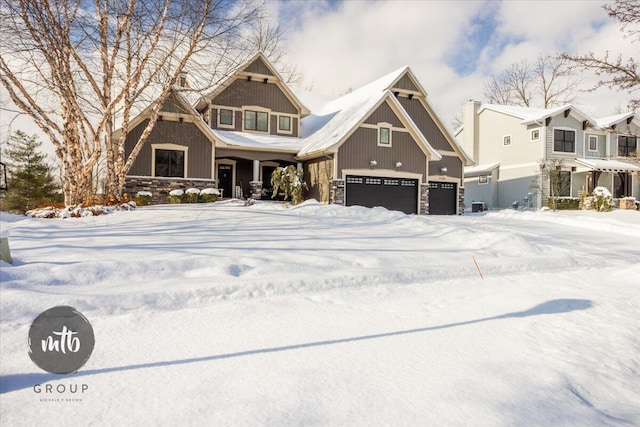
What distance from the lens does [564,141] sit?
26.3 meters

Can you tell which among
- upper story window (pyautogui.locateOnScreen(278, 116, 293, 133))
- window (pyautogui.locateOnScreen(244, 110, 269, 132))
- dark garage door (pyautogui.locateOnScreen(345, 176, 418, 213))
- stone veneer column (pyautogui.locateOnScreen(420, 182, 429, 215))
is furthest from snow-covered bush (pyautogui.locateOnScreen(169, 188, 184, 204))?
stone veneer column (pyautogui.locateOnScreen(420, 182, 429, 215))

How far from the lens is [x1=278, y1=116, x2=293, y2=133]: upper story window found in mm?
21438

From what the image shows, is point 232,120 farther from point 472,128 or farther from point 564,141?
point 564,141

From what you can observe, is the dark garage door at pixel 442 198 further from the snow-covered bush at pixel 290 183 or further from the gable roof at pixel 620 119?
the gable roof at pixel 620 119

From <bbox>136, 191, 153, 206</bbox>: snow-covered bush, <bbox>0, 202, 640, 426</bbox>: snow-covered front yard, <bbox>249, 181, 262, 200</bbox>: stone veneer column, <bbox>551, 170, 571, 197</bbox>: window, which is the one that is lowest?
<bbox>0, 202, 640, 426</bbox>: snow-covered front yard

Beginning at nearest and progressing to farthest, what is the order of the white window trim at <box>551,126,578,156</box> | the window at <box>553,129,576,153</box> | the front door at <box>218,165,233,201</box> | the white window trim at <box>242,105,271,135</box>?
the white window trim at <box>242,105,271,135</box> → the front door at <box>218,165,233,201</box> → the white window trim at <box>551,126,578,156</box> → the window at <box>553,129,576,153</box>

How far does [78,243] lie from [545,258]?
339 inches

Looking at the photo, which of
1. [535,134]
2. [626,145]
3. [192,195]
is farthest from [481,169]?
[192,195]

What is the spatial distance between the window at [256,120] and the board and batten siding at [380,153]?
5.17m

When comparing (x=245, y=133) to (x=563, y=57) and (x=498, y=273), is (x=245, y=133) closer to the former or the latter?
(x=563, y=57)

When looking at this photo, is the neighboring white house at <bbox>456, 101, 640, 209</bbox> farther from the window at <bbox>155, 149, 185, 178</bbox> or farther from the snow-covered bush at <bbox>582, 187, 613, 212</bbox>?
the window at <bbox>155, 149, 185, 178</bbox>

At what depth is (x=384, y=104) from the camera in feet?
63.2

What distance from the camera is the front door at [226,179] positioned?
69.2 feet

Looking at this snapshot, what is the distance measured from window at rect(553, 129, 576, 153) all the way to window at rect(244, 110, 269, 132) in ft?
63.9
